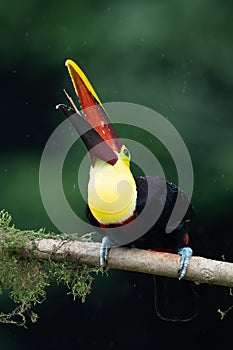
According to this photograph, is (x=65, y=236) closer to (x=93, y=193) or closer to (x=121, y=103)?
(x=93, y=193)

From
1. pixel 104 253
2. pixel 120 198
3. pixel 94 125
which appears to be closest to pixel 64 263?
pixel 104 253

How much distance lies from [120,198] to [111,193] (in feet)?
0.13

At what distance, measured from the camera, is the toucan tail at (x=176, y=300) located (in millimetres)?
2633

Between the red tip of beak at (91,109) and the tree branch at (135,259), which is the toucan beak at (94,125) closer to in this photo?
the red tip of beak at (91,109)

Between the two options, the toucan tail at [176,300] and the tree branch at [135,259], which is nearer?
the tree branch at [135,259]

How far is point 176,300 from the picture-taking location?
2641mm

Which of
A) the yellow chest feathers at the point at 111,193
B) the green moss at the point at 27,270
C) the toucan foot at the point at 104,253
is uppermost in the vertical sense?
the yellow chest feathers at the point at 111,193

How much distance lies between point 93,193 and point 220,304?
212 cm

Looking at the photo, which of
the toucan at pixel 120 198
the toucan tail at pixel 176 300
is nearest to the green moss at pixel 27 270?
the toucan at pixel 120 198

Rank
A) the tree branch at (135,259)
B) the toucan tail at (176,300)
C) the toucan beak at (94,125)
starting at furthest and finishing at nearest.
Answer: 1. the toucan tail at (176,300)
2. the toucan beak at (94,125)
3. the tree branch at (135,259)

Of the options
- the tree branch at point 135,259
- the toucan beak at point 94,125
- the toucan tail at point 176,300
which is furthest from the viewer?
the toucan tail at point 176,300

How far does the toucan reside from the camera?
233 centimetres

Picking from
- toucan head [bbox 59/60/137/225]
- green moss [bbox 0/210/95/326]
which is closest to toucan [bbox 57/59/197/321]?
toucan head [bbox 59/60/137/225]

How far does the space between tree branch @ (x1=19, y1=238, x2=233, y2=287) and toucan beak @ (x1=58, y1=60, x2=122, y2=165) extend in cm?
27
